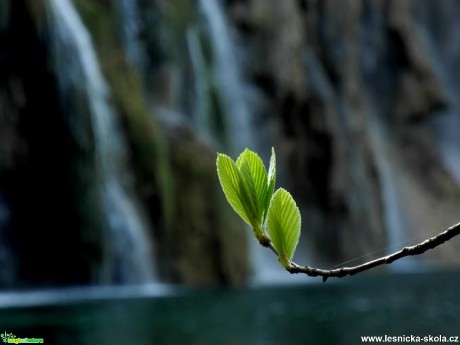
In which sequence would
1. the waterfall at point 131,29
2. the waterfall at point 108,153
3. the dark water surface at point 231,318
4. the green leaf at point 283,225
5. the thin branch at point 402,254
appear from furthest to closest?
the waterfall at point 131,29 < the waterfall at point 108,153 < the dark water surface at point 231,318 < the green leaf at point 283,225 < the thin branch at point 402,254

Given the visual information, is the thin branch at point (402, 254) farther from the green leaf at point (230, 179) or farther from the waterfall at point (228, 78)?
the waterfall at point (228, 78)

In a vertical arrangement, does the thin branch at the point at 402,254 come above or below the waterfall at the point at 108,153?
below

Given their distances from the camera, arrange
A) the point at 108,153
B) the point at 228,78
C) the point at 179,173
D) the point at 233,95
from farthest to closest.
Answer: the point at 233,95, the point at 228,78, the point at 179,173, the point at 108,153

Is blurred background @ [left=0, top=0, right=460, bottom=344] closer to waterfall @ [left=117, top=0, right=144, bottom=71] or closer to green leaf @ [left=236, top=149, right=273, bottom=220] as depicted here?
waterfall @ [left=117, top=0, right=144, bottom=71]

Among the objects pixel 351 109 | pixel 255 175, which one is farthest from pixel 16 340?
pixel 351 109

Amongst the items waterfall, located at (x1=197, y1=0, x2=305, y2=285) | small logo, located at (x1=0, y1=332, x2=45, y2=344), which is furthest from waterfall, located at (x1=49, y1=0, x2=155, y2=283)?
small logo, located at (x1=0, y1=332, x2=45, y2=344)

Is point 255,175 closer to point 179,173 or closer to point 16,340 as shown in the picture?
point 16,340

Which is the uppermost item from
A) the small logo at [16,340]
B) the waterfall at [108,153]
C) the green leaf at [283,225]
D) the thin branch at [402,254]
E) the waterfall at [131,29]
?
the waterfall at [131,29]

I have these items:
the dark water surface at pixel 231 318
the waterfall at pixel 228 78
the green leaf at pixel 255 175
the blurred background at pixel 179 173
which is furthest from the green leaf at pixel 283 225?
the waterfall at pixel 228 78

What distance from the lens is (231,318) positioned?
12.5 m

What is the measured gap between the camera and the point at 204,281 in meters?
20.4

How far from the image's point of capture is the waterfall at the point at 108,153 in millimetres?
18062

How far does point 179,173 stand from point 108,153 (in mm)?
2239

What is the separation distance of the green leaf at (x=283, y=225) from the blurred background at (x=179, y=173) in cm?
172
